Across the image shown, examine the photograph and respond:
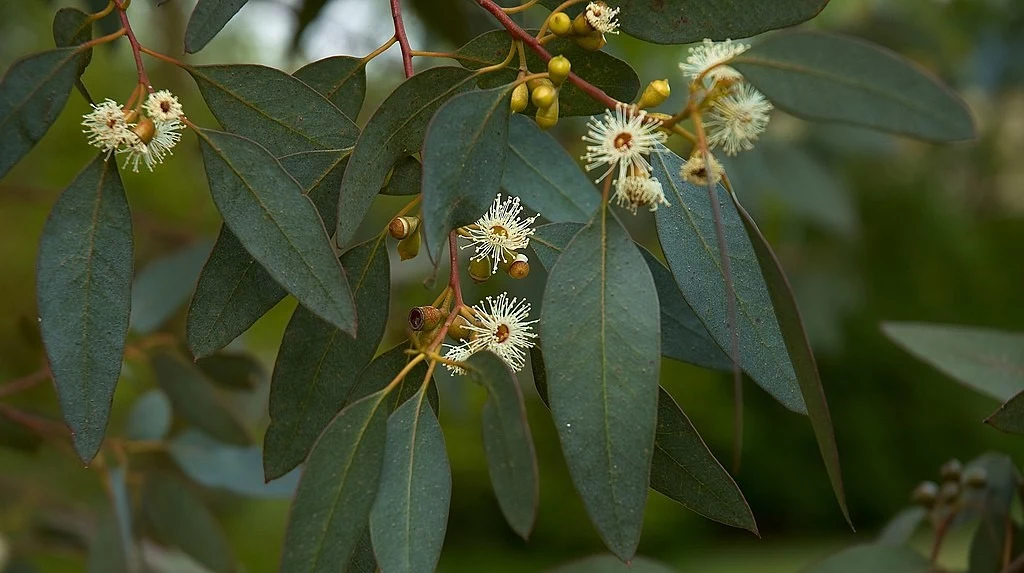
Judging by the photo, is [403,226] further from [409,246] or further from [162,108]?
[162,108]

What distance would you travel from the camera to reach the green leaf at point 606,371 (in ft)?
1.69

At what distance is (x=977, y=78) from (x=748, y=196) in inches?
38.3

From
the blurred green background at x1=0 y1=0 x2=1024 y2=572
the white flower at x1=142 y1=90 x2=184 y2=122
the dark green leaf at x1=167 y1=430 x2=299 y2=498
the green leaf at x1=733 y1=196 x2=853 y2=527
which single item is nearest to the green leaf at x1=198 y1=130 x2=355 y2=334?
the white flower at x1=142 y1=90 x2=184 y2=122

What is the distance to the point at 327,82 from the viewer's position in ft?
2.33

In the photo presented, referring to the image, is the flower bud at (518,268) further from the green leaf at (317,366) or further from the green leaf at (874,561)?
the green leaf at (874,561)

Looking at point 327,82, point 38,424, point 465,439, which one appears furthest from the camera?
point 465,439

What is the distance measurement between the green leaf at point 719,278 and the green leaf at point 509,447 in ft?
0.48

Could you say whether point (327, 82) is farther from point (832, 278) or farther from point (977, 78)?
point (832, 278)

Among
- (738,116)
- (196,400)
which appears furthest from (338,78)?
(196,400)

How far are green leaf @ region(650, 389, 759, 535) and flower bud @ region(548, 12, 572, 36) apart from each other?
0.23m

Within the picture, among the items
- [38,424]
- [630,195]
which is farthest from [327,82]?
[38,424]

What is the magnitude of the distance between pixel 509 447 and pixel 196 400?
71cm

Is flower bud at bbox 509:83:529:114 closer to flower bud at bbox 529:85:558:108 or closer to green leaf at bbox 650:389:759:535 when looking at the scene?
flower bud at bbox 529:85:558:108

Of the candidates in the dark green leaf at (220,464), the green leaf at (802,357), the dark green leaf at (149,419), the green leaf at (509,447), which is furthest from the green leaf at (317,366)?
the dark green leaf at (149,419)
